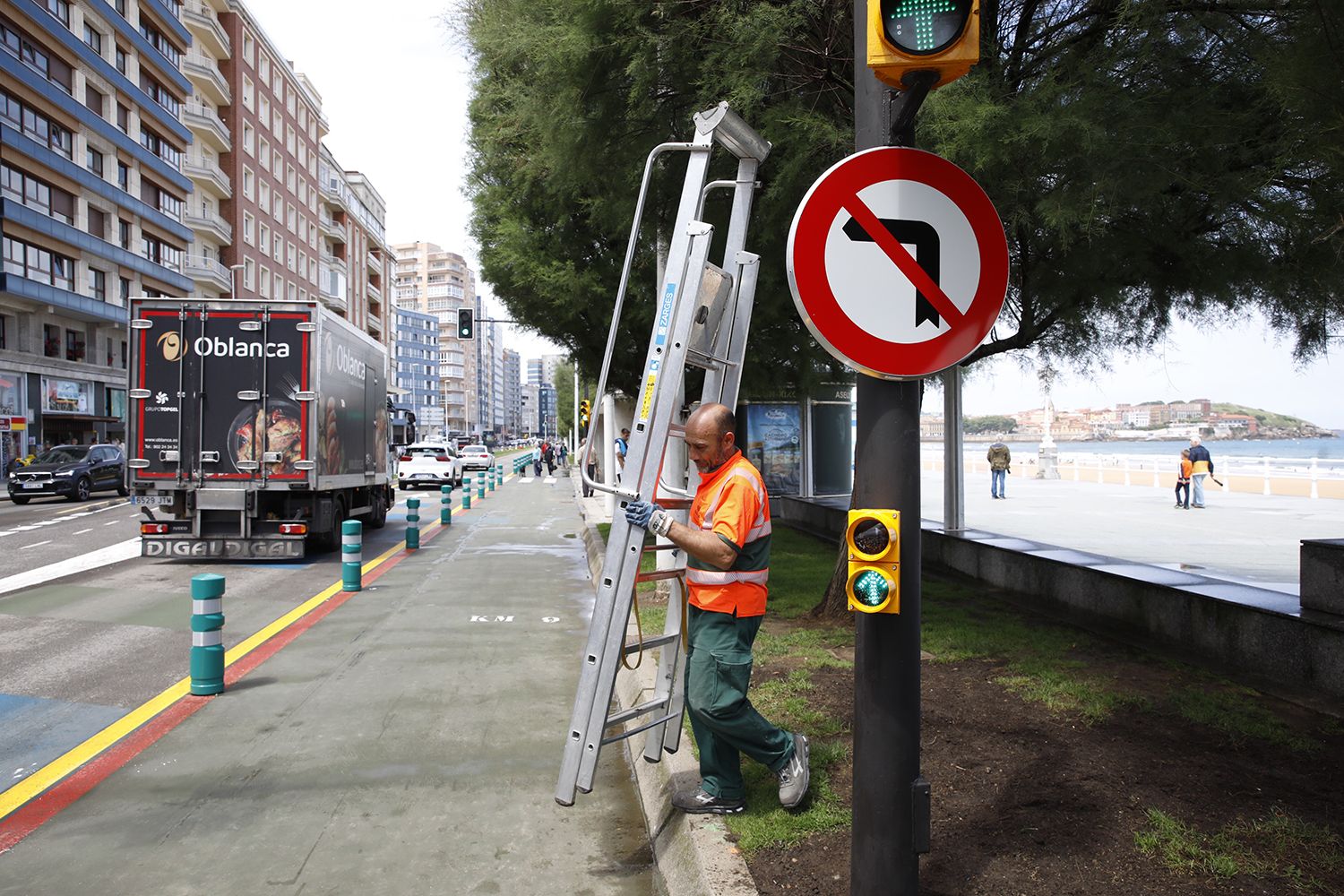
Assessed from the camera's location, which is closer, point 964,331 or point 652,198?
point 964,331

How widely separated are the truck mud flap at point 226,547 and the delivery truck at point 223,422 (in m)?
0.01

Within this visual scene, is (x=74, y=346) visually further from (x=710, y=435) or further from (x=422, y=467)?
Answer: (x=710, y=435)

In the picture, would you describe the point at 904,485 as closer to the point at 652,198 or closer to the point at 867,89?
the point at 867,89

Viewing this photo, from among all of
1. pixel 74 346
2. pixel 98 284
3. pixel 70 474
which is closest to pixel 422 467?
pixel 70 474

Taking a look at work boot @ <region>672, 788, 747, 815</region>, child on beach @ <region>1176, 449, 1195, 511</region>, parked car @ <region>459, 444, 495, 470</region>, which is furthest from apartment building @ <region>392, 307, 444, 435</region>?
work boot @ <region>672, 788, 747, 815</region>

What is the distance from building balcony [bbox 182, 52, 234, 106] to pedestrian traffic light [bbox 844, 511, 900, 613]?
56.8 meters

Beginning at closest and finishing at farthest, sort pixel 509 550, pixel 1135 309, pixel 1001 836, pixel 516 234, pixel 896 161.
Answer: pixel 896 161
pixel 1001 836
pixel 1135 309
pixel 516 234
pixel 509 550

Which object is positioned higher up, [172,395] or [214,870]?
[172,395]

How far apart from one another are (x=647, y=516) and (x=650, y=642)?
895mm

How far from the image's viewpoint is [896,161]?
9.36ft

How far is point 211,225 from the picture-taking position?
5053cm

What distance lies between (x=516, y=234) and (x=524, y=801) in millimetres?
10442

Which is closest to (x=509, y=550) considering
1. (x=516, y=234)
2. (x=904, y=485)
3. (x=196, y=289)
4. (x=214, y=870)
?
(x=516, y=234)

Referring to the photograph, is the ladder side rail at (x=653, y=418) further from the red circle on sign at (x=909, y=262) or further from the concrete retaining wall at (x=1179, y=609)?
the concrete retaining wall at (x=1179, y=609)
